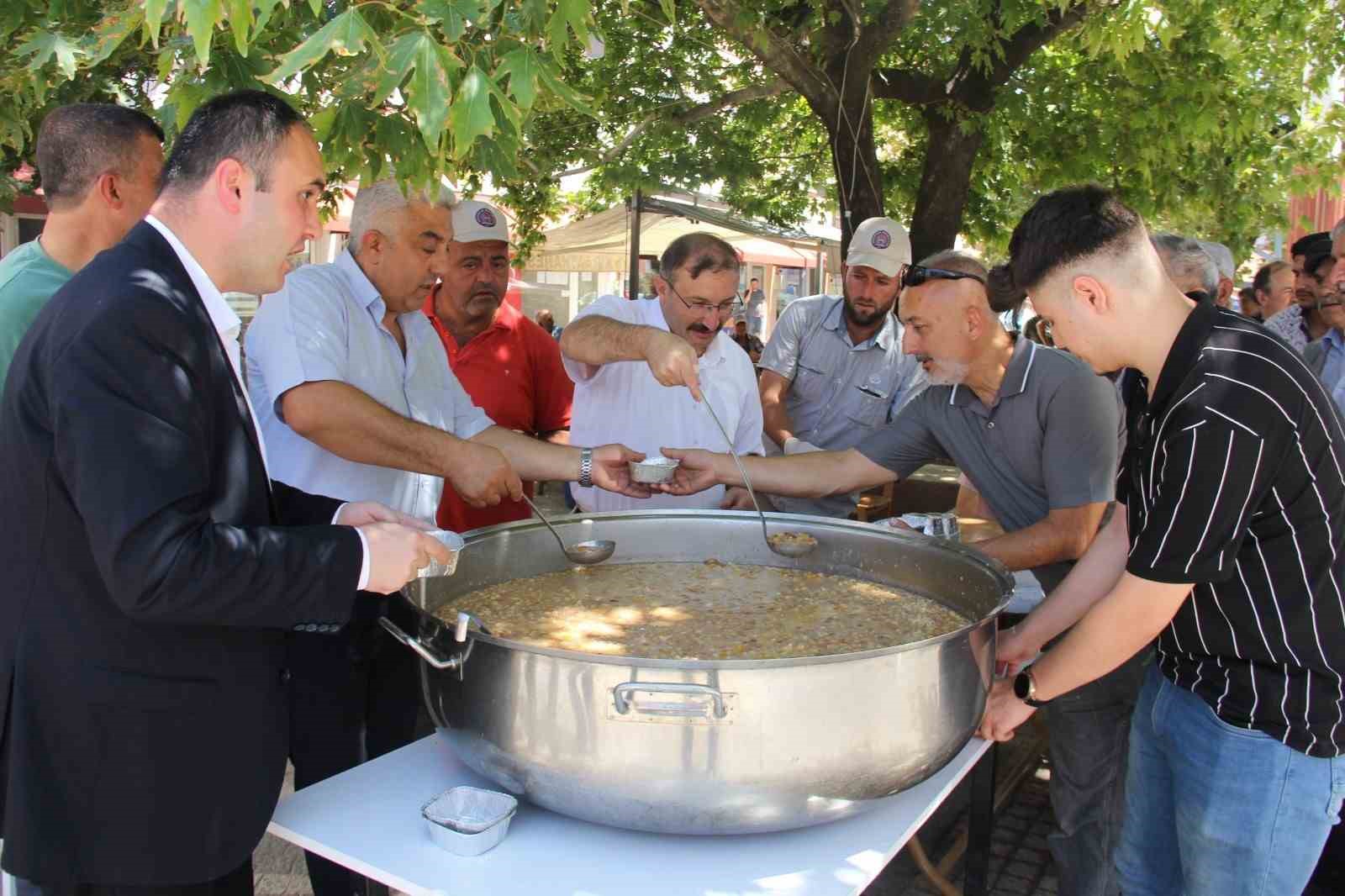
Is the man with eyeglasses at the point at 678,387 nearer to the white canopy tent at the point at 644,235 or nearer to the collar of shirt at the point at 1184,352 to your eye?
the collar of shirt at the point at 1184,352

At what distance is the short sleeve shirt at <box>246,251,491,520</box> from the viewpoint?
224 cm

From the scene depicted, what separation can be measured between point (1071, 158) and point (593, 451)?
5335 millimetres

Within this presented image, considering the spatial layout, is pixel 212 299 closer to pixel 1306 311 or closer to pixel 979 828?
pixel 979 828

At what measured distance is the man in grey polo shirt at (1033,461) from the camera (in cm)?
260

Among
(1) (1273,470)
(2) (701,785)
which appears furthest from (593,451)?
(1) (1273,470)

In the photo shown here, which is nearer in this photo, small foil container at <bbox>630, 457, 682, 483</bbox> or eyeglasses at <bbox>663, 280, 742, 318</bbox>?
small foil container at <bbox>630, 457, 682, 483</bbox>

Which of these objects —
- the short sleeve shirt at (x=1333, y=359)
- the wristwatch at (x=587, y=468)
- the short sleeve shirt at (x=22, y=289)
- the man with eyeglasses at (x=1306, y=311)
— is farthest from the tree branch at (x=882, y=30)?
the short sleeve shirt at (x=22, y=289)

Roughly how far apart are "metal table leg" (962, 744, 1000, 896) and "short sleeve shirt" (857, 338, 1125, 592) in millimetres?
654

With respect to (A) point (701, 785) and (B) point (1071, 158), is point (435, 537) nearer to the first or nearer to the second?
(A) point (701, 785)

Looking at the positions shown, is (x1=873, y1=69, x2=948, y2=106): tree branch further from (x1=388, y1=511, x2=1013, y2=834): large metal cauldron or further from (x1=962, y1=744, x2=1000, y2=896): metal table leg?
(x1=388, y1=511, x2=1013, y2=834): large metal cauldron

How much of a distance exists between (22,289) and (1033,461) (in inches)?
99.4

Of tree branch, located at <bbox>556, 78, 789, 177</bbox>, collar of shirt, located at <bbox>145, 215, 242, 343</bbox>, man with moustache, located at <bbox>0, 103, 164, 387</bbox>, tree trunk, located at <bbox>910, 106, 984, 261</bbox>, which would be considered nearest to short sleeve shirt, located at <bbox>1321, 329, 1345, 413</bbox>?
tree trunk, located at <bbox>910, 106, 984, 261</bbox>

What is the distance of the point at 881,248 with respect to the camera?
4172mm

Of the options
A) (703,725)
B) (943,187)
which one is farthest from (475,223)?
(943,187)
